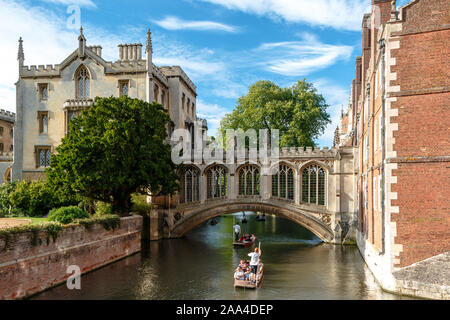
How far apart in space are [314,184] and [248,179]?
5119 millimetres

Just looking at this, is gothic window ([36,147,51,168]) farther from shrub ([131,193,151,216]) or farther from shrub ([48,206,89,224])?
shrub ([48,206,89,224])

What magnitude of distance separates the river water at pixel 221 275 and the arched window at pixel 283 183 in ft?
12.2

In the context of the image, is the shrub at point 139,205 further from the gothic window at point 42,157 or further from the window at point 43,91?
the window at point 43,91

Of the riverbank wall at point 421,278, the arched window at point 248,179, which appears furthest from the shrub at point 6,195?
the riverbank wall at point 421,278

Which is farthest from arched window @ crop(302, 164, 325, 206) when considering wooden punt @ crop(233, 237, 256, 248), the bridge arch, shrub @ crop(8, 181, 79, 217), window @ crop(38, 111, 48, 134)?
window @ crop(38, 111, 48, 134)

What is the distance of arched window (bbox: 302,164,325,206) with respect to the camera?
28.5m

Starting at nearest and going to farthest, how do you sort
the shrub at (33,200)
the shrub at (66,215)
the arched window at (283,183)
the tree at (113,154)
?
the shrub at (66,215), the tree at (113,154), the shrub at (33,200), the arched window at (283,183)

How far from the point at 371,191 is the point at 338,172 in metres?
8.91

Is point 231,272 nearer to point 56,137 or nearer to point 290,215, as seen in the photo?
point 290,215

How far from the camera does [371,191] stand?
1897 centimetres

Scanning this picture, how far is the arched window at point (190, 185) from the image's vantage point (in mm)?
31453

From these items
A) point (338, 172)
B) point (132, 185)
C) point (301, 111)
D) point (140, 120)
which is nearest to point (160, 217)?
point (132, 185)

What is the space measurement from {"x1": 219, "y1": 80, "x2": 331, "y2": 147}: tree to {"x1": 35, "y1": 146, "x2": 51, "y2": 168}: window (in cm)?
1734

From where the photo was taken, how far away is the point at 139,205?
29.6 metres
